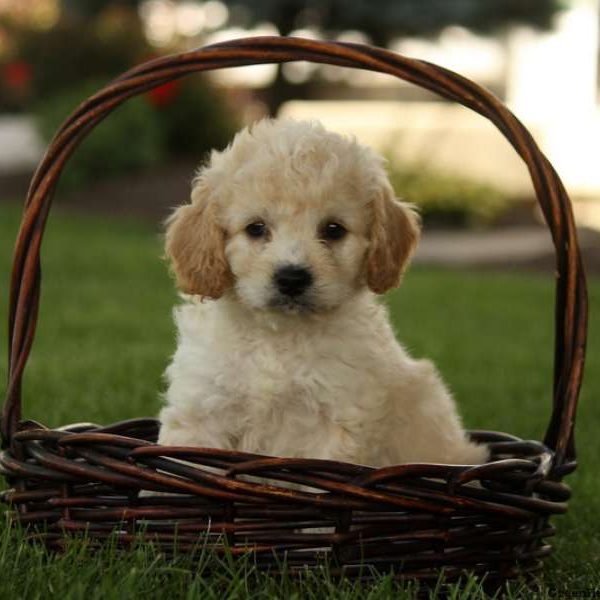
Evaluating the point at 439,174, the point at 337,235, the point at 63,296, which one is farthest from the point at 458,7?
the point at 337,235

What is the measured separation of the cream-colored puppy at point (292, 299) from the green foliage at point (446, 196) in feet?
42.8

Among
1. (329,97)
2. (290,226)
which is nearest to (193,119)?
(329,97)

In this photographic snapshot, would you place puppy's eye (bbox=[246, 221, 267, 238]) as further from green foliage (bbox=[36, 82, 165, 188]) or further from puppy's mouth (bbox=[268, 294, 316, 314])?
green foliage (bbox=[36, 82, 165, 188])

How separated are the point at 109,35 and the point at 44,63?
4.35 ft

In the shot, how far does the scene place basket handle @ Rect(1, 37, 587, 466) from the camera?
147 inches

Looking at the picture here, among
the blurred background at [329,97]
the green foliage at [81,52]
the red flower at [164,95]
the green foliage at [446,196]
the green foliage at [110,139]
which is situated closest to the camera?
the green foliage at [446,196]

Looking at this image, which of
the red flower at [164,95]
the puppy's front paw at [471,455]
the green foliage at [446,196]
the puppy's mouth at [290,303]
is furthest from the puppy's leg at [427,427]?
the red flower at [164,95]

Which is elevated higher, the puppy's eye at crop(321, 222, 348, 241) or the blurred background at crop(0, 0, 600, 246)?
the blurred background at crop(0, 0, 600, 246)

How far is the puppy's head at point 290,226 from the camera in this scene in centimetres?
386

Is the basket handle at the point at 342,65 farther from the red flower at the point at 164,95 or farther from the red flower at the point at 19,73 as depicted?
the red flower at the point at 19,73

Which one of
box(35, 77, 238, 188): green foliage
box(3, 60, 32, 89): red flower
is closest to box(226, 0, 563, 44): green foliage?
box(35, 77, 238, 188): green foliage

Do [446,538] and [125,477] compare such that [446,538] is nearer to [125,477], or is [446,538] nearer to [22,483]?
[125,477]

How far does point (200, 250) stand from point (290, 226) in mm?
302

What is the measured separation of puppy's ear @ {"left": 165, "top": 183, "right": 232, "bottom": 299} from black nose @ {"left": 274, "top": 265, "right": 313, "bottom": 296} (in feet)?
0.77
